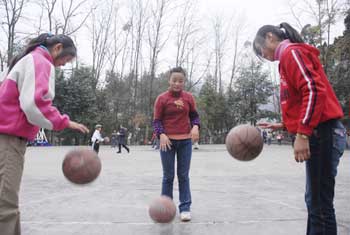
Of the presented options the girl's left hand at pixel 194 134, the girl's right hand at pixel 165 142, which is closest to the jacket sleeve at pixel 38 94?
the girl's right hand at pixel 165 142

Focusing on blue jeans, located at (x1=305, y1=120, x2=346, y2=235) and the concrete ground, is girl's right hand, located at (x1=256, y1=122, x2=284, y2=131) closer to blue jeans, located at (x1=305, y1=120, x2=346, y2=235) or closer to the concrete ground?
blue jeans, located at (x1=305, y1=120, x2=346, y2=235)

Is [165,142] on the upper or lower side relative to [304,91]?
lower

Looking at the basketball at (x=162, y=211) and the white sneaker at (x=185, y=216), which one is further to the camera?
the white sneaker at (x=185, y=216)

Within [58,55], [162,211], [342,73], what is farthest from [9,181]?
[342,73]

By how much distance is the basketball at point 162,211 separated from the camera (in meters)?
4.47

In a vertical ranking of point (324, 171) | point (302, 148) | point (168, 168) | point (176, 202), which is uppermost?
point (302, 148)

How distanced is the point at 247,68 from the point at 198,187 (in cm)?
3965

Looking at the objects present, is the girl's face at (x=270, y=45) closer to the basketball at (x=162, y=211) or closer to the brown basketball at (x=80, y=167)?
the brown basketball at (x=80, y=167)

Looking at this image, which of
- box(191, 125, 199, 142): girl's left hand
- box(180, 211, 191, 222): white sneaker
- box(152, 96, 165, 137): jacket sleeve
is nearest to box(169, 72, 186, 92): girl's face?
box(152, 96, 165, 137): jacket sleeve

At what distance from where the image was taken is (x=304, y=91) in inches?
110

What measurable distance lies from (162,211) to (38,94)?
85.3 inches

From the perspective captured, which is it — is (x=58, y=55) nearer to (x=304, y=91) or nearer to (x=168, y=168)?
(x=304, y=91)

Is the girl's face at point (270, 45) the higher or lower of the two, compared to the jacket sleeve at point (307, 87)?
higher

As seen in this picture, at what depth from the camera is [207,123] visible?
44188 mm
